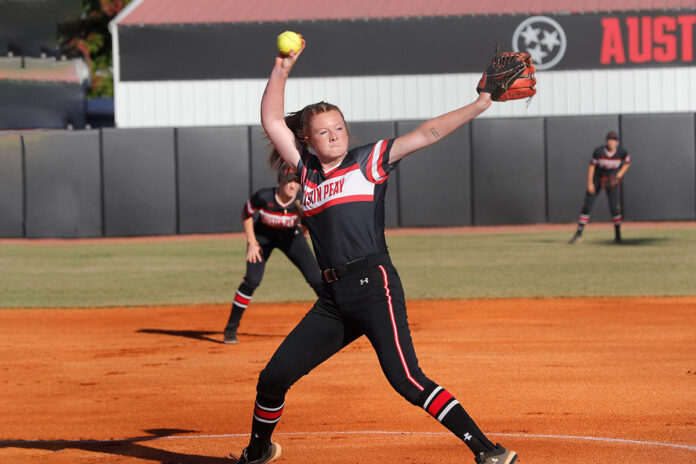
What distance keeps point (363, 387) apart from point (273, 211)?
253cm

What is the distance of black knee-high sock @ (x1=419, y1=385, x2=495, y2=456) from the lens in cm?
535

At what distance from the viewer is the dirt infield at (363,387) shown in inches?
269

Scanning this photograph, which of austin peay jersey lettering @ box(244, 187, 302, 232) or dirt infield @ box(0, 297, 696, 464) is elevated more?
austin peay jersey lettering @ box(244, 187, 302, 232)

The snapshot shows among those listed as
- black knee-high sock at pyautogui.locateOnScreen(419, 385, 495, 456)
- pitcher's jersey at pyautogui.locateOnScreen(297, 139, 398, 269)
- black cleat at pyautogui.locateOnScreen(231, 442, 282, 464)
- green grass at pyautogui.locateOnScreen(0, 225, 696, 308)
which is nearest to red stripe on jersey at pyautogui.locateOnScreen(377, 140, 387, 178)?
pitcher's jersey at pyautogui.locateOnScreen(297, 139, 398, 269)

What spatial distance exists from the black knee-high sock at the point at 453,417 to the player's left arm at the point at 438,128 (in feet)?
3.88

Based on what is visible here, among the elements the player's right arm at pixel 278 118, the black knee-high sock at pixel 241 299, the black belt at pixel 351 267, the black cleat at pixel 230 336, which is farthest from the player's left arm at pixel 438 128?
the black cleat at pixel 230 336

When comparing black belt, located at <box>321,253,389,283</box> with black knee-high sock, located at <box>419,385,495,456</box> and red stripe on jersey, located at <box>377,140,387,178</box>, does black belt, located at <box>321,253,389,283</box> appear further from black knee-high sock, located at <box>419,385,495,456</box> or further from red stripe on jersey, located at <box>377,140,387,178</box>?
black knee-high sock, located at <box>419,385,495,456</box>

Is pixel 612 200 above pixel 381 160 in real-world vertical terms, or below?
below

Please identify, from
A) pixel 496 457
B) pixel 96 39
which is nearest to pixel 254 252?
pixel 496 457

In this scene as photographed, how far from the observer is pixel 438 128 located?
5.30 metres

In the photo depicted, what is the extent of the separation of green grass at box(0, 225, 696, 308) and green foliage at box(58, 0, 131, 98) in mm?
22419

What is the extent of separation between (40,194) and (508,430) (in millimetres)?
20410

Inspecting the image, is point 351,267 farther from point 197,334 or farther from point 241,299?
point 197,334

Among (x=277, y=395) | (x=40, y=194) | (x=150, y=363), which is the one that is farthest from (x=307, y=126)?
(x=40, y=194)
